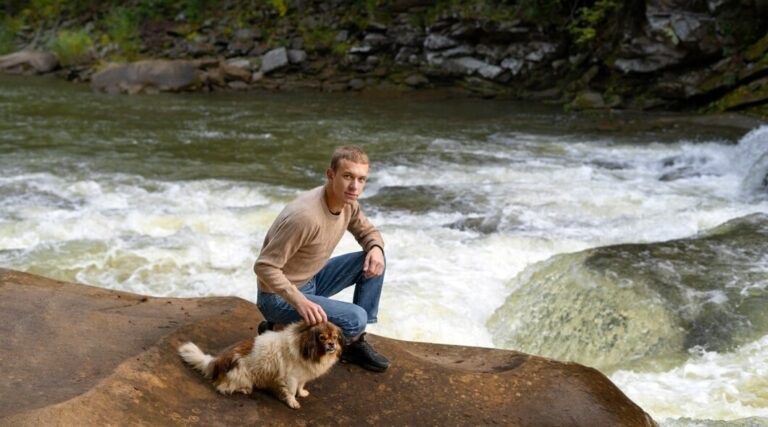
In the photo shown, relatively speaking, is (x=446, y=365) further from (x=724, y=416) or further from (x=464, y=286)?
(x=464, y=286)

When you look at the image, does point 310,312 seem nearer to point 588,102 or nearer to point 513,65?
point 588,102

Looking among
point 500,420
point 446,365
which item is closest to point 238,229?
point 446,365

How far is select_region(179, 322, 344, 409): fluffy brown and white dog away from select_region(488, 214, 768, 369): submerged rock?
2.98 m

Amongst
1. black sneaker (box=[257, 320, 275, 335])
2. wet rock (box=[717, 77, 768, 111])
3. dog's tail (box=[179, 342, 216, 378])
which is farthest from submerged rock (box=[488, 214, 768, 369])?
wet rock (box=[717, 77, 768, 111])

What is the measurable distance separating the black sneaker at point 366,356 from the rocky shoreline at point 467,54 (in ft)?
45.5

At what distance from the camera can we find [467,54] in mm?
20562

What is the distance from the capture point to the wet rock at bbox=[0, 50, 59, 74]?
2423 cm

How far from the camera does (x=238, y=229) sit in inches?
336

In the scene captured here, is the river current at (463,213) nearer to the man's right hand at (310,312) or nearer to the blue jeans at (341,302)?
the blue jeans at (341,302)

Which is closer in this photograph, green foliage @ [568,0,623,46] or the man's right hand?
the man's right hand

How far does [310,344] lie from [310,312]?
6.0 inches

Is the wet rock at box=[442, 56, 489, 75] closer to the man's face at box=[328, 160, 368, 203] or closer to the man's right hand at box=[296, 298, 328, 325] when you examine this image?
the man's face at box=[328, 160, 368, 203]

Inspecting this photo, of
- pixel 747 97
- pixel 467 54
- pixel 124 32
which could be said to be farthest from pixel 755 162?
pixel 124 32

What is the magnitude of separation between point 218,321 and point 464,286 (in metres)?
3.09
